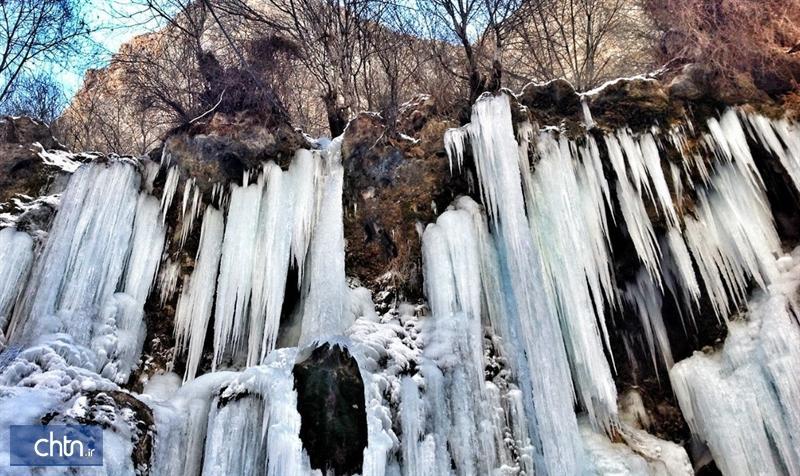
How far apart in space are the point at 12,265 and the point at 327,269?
355 centimetres

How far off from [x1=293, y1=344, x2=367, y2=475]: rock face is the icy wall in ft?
0.10

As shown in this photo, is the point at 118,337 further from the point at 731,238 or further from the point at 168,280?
the point at 731,238

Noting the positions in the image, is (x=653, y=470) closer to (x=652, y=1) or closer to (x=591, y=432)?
(x=591, y=432)

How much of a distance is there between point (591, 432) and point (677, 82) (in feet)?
15.1

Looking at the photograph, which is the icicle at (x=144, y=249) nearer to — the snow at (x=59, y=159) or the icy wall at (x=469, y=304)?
the icy wall at (x=469, y=304)

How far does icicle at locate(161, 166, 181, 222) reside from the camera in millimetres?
7305

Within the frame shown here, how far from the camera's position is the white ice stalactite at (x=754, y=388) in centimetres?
553

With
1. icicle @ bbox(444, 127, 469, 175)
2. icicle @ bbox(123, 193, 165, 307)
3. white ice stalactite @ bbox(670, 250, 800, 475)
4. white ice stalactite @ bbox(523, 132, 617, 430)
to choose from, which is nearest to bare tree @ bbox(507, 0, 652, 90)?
white ice stalactite @ bbox(523, 132, 617, 430)

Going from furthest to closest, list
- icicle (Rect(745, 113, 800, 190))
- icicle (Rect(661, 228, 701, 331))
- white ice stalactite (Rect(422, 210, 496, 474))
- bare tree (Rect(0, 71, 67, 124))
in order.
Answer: bare tree (Rect(0, 71, 67, 124))
icicle (Rect(745, 113, 800, 190))
icicle (Rect(661, 228, 701, 331))
white ice stalactite (Rect(422, 210, 496, 474))

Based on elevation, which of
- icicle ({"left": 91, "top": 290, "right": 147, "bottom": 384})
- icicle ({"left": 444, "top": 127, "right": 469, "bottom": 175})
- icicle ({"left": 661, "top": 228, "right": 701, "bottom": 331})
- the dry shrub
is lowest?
icicle ({"left": 91, "top": 290, "right": 147, "bottom": 384})

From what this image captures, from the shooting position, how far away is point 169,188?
7.37 meters

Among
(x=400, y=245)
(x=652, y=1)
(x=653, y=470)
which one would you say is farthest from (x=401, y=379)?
(x=652, y=1)

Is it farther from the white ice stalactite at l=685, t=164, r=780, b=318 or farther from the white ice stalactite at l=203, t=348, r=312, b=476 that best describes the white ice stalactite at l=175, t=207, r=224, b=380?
the white ice stalactite at l=685, t=164, r=780, b=318

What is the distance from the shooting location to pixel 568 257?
6.45m
